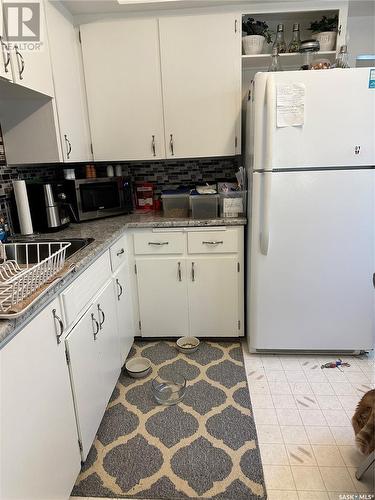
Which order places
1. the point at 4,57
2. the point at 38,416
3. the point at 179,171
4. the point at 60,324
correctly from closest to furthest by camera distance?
the point at 38,416 → the point at 60,324 → the point at 4,57 → the point at 179,171

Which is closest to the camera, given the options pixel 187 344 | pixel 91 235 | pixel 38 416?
pixel 38 416

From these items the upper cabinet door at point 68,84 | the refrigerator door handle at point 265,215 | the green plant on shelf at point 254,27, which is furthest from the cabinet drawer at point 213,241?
the green plant on shelf at point 254,27

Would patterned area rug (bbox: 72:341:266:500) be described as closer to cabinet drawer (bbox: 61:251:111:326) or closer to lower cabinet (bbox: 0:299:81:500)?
lower cabinet (bbox: 0:299:81:500)

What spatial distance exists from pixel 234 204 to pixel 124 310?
982 mm

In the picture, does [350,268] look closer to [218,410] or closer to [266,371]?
[266,371]

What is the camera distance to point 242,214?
2.12 meters

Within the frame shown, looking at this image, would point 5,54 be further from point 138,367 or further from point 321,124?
point 138,367

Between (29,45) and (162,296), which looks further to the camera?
(162,296)

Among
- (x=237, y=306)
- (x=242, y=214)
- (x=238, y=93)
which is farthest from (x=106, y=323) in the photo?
(x=238, y=93)

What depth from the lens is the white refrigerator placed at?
5.54 feet

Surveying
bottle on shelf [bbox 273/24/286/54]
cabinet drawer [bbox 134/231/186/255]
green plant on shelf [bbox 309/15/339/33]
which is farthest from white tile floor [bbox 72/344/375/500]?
green plant on shelf [bbox 309/15/339/33]

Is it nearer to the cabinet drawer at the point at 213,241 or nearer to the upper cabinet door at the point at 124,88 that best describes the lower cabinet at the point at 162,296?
the cabinet drawer at the point at 213,241

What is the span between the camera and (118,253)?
1925 mm

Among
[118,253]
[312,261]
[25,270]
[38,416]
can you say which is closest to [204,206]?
[118,253]
